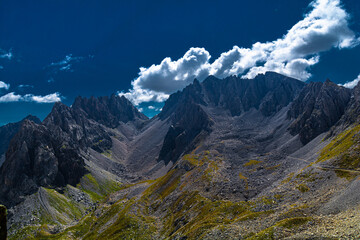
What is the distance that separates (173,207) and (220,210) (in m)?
47.4

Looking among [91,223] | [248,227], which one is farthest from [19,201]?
[248,227]

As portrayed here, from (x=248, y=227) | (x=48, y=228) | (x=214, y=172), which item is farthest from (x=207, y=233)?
(x=48, y=228)

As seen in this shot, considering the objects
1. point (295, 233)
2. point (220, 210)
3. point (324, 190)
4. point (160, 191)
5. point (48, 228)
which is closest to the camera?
point (295, 233)

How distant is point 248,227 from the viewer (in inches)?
2608

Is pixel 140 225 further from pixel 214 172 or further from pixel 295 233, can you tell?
pixel 295 233

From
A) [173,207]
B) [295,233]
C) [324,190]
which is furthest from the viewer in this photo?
[173,207]

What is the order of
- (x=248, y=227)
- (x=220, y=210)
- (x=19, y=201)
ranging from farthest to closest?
(x=19, y=201) < (x=220, y=210) < (x=248, y=227)

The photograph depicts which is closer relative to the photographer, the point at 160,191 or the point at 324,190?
the point at 324,190

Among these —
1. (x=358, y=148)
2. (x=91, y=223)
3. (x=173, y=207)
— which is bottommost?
(x=358, y=148)

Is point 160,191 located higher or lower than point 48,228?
Answer: lower

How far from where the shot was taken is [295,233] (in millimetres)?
51969

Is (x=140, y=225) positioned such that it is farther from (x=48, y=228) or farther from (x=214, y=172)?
(x=48, y=228)

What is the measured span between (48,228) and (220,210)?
136588 millimetres

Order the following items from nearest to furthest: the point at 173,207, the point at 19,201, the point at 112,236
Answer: the point at 112,236 → the point at 173,207 → the point at 19,201
